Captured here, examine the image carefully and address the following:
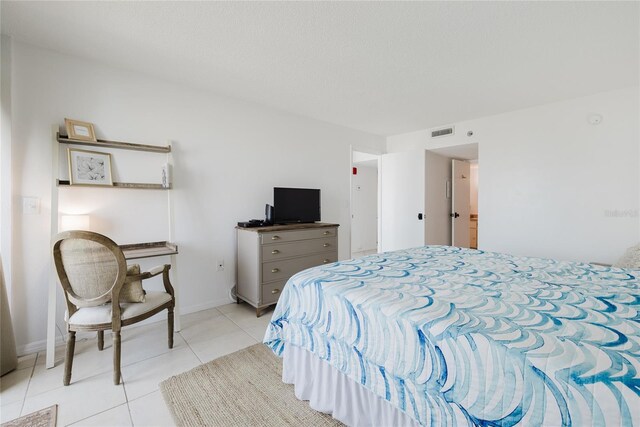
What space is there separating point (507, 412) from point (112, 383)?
2206mm

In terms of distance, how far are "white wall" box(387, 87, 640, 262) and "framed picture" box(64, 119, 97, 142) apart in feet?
14.6

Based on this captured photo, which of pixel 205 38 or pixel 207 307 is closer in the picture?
pixel 205 38

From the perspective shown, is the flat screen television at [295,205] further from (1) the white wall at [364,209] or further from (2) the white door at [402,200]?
(1) the white wall at [364,209]

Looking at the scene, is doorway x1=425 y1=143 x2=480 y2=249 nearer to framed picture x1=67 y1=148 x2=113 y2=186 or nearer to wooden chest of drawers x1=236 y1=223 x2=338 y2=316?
wooden chest of drawers x1=236 y1=223 x2=338 y2=316

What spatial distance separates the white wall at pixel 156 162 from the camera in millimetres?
2186

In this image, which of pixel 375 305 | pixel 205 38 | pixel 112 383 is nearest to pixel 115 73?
pixel 205 38

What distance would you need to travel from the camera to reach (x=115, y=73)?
8.34 ft

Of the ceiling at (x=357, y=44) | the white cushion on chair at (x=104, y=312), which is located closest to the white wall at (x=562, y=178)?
the ceiling at (x=357, y=44)

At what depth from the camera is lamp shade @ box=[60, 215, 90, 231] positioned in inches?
89.4

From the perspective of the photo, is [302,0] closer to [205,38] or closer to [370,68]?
[205,38]

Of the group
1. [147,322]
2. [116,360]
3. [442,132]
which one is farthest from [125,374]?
[442,132]

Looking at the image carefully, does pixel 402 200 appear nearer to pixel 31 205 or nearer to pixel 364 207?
pixel 364 207

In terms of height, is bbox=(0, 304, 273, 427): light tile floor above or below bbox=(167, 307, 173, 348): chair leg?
below

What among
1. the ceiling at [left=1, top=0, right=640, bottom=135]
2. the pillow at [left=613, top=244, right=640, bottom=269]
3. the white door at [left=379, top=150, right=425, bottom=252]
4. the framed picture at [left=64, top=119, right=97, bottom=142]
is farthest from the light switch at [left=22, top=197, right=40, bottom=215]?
the pillow at [left=613, top=244, right=640, bottom=269]
